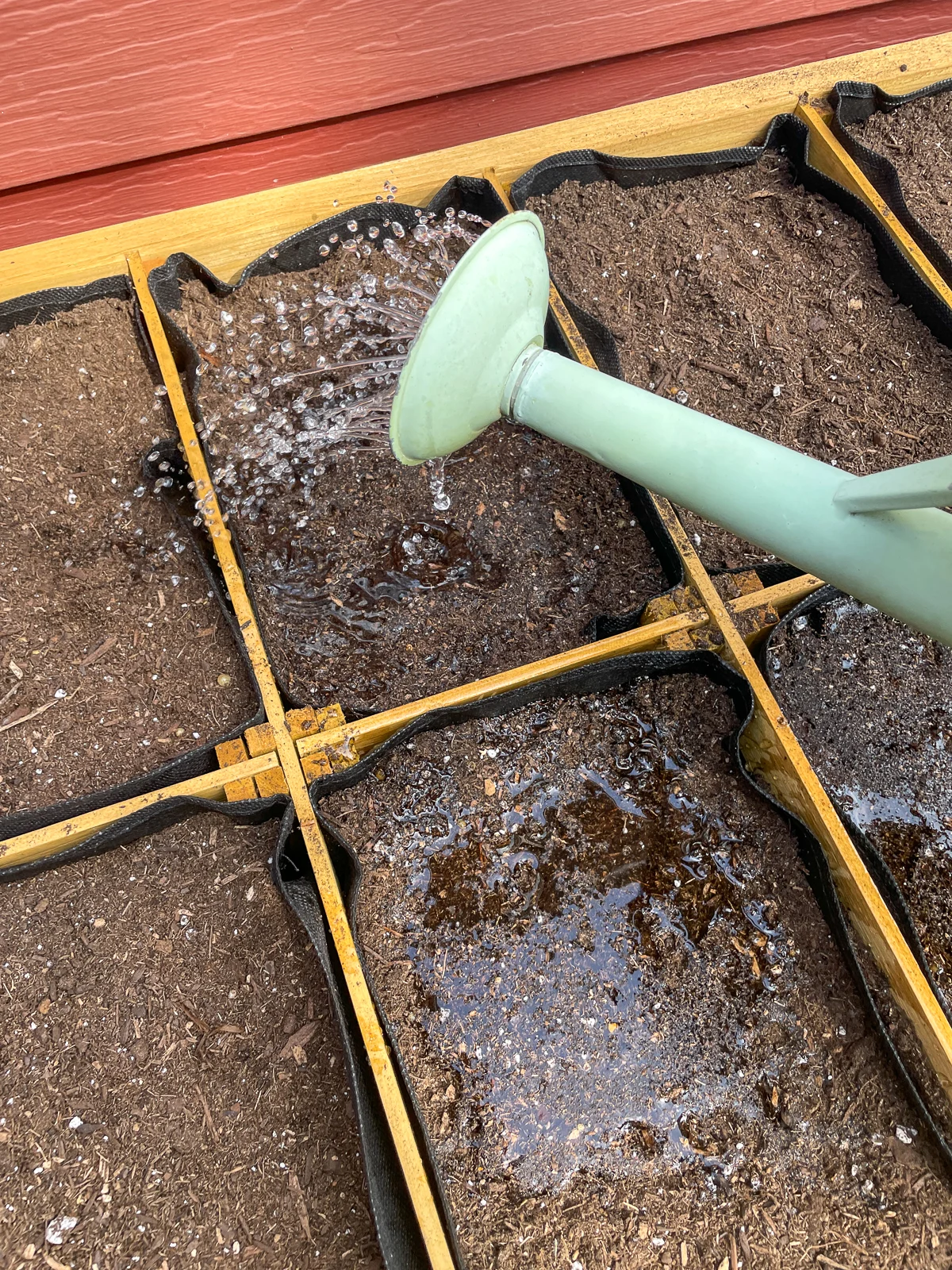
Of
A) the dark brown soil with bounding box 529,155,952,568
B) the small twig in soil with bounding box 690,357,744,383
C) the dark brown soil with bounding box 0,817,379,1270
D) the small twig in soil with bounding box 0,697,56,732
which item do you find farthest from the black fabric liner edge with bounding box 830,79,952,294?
the small twig in soil with bounding box 0,697,56,732

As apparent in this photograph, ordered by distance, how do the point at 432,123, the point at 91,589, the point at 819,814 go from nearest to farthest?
the point at 819,814 < the point at 91,589 < the point at 432,123

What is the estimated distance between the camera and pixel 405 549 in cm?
164

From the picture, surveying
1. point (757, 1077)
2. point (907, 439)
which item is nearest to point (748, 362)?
point (907, 439)

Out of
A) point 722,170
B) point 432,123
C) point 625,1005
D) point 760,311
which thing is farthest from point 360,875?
point 722,170

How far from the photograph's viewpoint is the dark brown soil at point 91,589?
1460 mm

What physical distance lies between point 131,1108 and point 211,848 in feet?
1.30

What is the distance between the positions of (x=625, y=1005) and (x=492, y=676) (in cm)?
59

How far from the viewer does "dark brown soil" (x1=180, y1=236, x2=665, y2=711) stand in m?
1.54

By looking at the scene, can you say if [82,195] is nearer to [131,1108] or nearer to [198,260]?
[198,260]

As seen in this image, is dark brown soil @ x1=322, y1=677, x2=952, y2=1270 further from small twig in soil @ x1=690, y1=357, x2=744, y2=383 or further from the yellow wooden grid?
small twig in soil @ x1=690, y1=357, x2=744, y2=383

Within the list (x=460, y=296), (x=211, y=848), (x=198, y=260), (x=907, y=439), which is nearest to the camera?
(x=460, y=296)

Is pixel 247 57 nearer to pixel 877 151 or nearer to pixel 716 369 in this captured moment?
pixel 716 369

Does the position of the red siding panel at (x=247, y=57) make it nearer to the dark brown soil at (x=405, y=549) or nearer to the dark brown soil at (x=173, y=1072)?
the dark brown soil at (x=405, y=549)

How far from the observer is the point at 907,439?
1.73 metres
